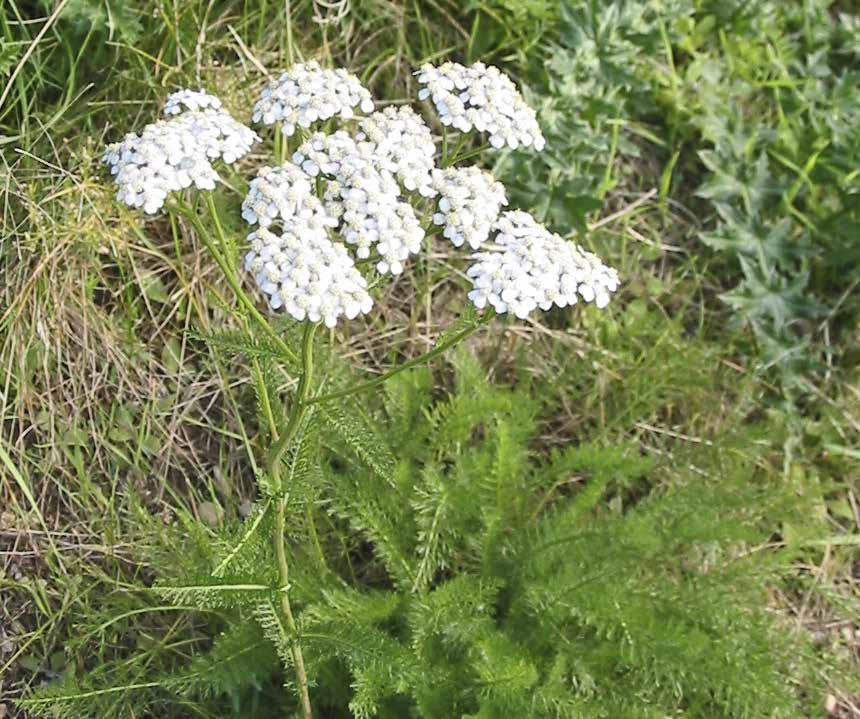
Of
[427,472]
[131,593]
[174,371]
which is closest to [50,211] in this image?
[174,371]

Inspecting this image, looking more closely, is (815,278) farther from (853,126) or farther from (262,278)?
(262,278)

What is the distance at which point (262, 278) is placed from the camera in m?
1.63

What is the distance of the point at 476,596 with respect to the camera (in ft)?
7.98

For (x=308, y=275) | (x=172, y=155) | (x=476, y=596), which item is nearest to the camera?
(x=308, y=275)

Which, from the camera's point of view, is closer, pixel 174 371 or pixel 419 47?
→ pixel 174 371

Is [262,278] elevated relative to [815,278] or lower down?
elevated

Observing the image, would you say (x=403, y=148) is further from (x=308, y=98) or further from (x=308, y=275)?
(x=308, y=275)

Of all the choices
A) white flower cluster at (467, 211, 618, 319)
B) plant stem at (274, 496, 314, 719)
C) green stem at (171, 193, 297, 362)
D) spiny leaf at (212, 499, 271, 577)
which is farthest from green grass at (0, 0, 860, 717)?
white flower cluster at (467, 211, 618, 319)

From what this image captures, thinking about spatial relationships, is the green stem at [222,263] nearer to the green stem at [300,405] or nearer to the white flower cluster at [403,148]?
the green stem at [300,405]

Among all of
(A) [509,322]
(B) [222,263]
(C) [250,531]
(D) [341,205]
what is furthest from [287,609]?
(A) [509,322]

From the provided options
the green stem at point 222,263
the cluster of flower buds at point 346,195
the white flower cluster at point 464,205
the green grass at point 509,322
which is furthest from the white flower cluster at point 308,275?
the green grass at point 509,322

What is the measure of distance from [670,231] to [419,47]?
0.96 m

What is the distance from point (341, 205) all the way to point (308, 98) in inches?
9.3

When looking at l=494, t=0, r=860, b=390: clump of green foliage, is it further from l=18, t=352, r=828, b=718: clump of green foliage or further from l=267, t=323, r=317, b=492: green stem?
l=267, t=323, r=317, b=492: green stem
